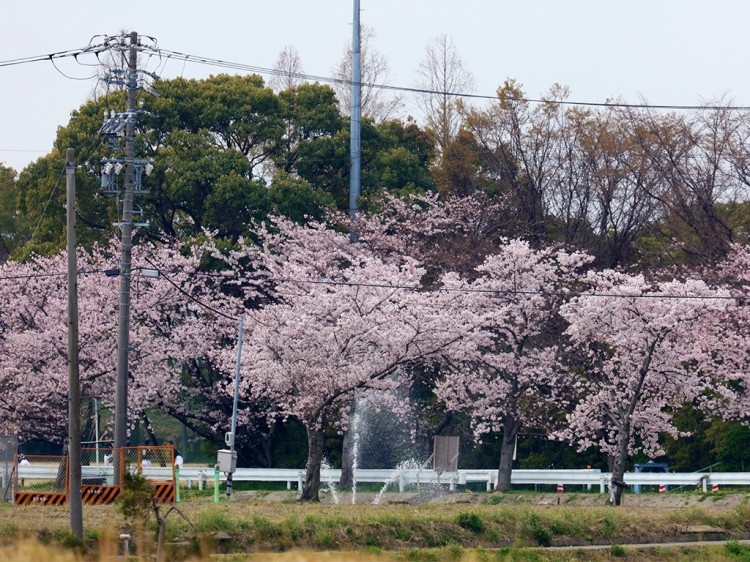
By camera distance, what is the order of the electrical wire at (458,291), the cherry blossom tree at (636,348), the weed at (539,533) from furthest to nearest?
the electrical wire at (458,291) < the cherry blossom tree at (636,348) < the weed at (539,533)

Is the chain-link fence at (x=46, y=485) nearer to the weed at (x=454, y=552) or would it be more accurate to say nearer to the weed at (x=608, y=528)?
the weed at (x=454, y=552)

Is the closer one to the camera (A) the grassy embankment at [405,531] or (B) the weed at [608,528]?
(A) the grassy embankment at [405,531]

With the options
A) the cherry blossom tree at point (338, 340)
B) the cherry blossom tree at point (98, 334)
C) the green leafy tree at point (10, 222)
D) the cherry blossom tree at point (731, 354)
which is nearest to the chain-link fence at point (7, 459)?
the cherry blossom tree at point (338, 340)

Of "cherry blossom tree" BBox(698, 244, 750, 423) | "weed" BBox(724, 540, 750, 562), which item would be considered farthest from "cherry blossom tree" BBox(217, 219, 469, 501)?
"weed" BBox(724, 540, 750, 562)

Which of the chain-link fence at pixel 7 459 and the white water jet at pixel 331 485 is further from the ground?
the chain-link fence at pixel 7 459

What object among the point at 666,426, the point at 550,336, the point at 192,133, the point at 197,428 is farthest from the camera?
the point at 192,133

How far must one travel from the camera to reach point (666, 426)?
1401 inches

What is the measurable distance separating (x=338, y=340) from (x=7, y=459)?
9.43 metres

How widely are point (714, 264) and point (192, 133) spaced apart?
2159 centimetres

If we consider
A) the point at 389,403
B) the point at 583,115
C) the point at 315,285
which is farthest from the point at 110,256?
the point at 583,115

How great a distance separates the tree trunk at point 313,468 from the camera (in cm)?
3103

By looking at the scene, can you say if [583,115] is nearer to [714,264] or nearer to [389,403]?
[714,264]

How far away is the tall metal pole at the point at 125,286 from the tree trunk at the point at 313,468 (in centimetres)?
→ 502

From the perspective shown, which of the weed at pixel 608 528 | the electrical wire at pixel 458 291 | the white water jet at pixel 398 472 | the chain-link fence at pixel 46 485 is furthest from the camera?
the white water jet at pixel 398 472
